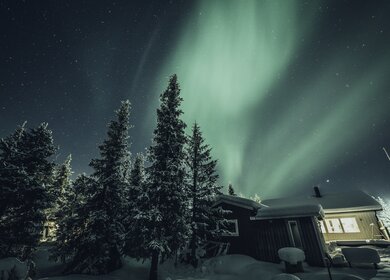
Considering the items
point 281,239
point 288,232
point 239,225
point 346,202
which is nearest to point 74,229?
point 239,225

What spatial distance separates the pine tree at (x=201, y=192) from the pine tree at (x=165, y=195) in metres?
2.52

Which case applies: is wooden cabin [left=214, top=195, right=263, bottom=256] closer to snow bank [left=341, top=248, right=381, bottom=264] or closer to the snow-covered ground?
the snow-covered ground

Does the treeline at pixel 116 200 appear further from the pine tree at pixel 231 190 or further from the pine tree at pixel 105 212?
the pine tree at pixel 231 190

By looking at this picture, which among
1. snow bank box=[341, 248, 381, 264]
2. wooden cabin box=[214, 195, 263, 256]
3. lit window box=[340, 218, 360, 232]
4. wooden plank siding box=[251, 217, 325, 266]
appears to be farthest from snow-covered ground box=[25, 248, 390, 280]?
lit window box=[340, 218, 360, 232]

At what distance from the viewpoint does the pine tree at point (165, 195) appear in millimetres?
14094

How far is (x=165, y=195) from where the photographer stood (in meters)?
15.5

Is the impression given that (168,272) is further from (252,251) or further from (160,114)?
(160,114)

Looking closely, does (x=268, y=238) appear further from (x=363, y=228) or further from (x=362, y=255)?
(x=363, y=228)

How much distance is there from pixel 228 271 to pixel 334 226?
681 inches

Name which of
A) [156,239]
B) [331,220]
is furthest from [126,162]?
[331,220]

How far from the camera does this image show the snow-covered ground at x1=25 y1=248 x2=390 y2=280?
12508 mm

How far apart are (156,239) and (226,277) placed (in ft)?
17.8

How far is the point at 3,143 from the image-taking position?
59.4 ft

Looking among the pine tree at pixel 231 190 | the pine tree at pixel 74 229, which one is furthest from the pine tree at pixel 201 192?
the pine tree at pixel 231 190
